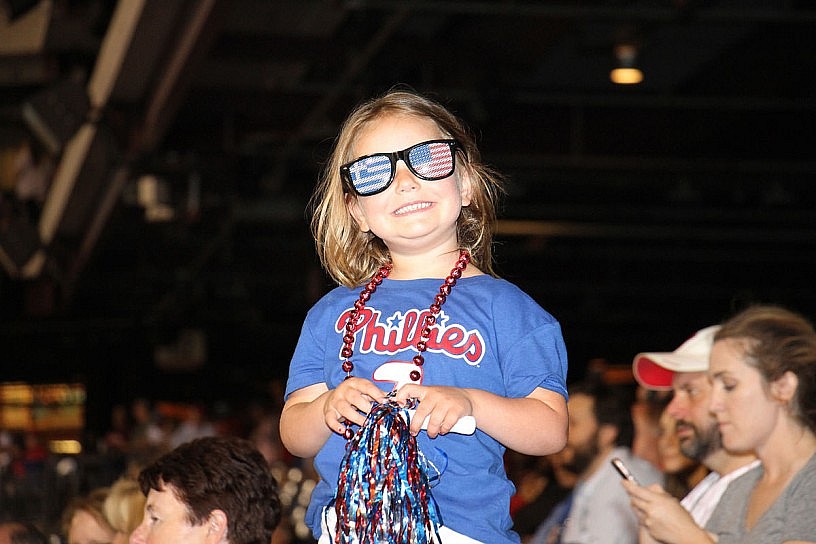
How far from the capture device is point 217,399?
98.4 feet

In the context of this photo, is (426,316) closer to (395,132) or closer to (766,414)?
(395,132)

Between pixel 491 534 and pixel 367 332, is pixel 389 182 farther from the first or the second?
pixel 491 534

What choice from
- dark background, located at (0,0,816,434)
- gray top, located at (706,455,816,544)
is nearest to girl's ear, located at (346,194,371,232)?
dark background, located at (0,0,816,434)

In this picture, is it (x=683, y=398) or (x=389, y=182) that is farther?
(x=683, y=398)

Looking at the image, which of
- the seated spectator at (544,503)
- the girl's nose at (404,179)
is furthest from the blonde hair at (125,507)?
the seated spectator at (544,503)

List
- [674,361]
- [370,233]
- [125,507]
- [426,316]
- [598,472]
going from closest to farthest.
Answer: [426,316] → [370,233] → [125,507] → [674,361] → [598,472]


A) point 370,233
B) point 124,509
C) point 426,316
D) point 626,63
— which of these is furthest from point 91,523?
point 626,63

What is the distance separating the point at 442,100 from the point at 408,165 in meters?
1.88

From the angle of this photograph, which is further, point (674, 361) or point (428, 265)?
point (674, 361)

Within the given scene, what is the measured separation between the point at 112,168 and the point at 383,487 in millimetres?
8261

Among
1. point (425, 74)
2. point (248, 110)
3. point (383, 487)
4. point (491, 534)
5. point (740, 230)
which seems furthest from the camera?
point (740, 230)

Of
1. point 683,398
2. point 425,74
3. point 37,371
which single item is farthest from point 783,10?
point 37,371

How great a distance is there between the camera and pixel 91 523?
390 centimetres

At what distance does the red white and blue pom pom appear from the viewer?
175 cm
